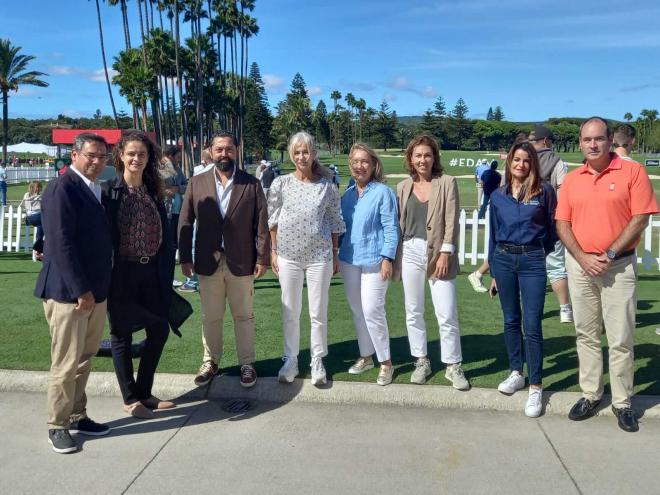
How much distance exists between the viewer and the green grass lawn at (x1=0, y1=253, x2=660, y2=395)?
5.12 m

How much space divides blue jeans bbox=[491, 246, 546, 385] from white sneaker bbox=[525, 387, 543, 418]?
6 centimetres

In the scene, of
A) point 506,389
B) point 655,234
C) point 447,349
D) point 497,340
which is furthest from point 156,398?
point 655,234

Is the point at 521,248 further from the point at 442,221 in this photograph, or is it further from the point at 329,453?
the point at 329,453

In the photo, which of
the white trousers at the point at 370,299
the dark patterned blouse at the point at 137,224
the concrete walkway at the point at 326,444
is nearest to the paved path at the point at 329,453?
the concrete walkway at the point at 326,444

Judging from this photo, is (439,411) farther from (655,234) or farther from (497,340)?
(655,234)

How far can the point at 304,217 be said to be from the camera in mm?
4719

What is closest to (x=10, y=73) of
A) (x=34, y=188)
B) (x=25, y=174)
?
(x=25, y=174)

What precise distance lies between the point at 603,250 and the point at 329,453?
2.27m

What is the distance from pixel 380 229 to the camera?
4875 millimetres

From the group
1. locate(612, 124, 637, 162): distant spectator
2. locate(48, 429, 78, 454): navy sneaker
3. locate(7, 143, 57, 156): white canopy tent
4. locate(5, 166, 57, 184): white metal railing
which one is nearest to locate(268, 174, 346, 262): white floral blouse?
locate(48, 429, 78, 454): navy sneaker

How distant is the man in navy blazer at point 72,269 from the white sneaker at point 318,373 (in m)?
1.67

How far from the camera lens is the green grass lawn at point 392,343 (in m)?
5.12

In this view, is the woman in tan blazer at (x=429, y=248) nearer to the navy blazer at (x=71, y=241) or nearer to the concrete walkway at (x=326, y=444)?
the concrete walkway at (x=326, y=444)

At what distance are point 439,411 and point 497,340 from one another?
1793 millimetres
